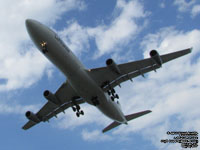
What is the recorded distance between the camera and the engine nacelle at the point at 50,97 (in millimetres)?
32250

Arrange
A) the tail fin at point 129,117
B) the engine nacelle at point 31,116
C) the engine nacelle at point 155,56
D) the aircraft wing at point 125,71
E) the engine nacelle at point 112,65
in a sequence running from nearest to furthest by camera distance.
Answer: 1. the engine nacelle at point 155,56
2. the engine nacelle at point 112,65
3. the aircraft wing at point 125,71
4. the engine nacelle at point 31,116
5. the tail fin at point 129,117

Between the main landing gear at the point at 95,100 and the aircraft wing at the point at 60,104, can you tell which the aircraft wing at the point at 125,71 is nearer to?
the main landing gear at the point at 95,100

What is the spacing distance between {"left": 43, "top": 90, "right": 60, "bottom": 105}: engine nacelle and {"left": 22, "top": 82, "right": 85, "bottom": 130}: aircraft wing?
0.47 meters

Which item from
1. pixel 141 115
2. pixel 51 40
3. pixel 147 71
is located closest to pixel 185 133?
pixel 141 115

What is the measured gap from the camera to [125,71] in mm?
30750

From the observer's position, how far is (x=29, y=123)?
37.3m

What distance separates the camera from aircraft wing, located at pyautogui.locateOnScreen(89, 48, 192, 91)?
2892 centimetres

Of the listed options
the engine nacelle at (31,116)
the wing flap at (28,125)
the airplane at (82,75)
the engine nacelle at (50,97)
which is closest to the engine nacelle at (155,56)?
the airplane at (82,75)

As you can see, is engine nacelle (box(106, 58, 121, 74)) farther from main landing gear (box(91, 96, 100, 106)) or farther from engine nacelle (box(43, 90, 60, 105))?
engine nacelle (box(43, 90, 60, 105))

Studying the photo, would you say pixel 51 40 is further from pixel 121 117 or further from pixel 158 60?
pixel 121 117

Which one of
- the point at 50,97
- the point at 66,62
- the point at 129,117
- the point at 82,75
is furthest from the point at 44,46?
the point at 129,117

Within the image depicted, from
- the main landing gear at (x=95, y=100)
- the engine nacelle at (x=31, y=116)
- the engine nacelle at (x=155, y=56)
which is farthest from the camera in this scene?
the engine nacelle at (x=31, y=116)

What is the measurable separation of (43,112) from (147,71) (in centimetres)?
1506

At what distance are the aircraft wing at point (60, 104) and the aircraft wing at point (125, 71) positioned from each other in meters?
4.46
